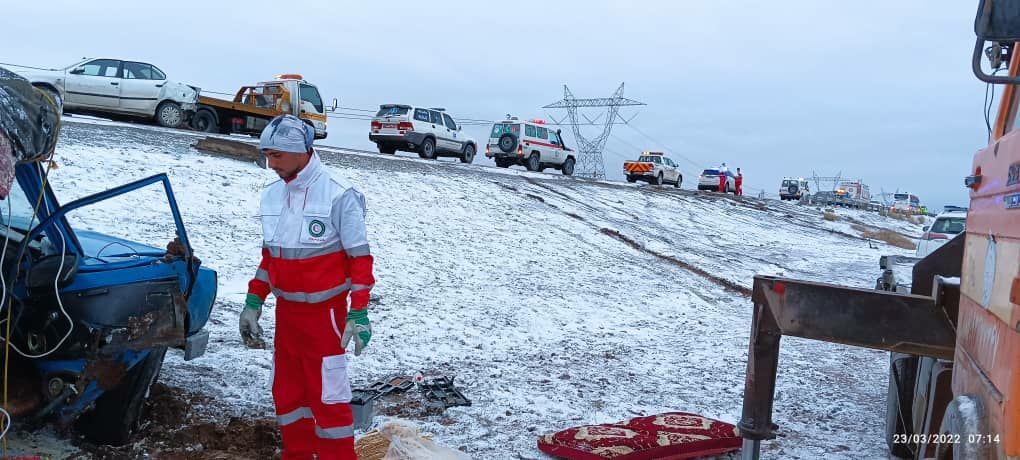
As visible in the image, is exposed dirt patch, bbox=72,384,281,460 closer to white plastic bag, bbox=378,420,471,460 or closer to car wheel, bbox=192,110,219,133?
white plastic bag, bbox=378,420,471,460

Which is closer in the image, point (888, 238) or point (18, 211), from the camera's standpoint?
point (18, 211)

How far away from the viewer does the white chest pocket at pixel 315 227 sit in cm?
355

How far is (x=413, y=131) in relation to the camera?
22.4 metres

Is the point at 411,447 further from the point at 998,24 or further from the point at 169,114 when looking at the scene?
the point at 169,114

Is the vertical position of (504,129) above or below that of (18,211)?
above

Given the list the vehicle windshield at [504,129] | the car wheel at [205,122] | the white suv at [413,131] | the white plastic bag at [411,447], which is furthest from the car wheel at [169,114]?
the white plastic bag at [411,447]

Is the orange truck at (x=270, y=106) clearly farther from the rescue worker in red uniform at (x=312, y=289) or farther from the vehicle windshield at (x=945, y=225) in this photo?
the rescue worker in red uniform at (x=312, y=289)

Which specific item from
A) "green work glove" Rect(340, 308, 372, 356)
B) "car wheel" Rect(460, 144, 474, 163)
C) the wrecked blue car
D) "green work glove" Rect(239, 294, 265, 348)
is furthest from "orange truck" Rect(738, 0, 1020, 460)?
"car wheel" Rect(460, 144, 474, 163)

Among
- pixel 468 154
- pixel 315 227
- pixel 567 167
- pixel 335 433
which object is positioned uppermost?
pixel 468 154

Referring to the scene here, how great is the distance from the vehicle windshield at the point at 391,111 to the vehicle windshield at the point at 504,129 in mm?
4005

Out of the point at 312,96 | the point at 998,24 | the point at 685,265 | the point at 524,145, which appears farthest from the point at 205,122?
the point at 998,24

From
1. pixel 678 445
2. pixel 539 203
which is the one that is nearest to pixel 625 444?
pixel 678 445

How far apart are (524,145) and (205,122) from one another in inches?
402

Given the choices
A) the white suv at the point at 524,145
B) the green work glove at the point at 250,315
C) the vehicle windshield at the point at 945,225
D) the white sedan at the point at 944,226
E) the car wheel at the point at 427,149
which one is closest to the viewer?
the green work glove at the point at 250,315
